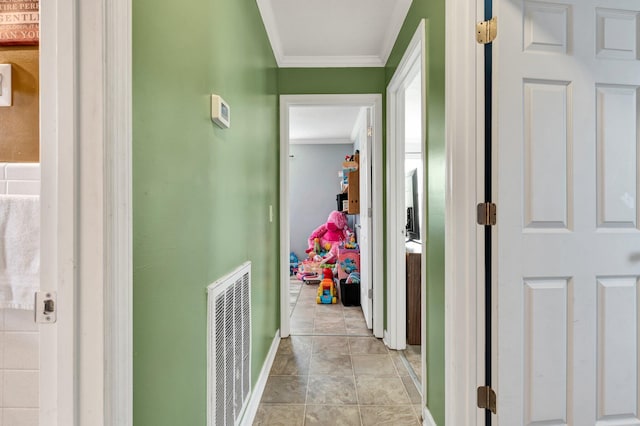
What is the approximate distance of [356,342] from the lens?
2848 mm

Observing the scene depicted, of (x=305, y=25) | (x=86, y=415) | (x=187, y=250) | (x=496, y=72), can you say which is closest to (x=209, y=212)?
(x=187, y=250)

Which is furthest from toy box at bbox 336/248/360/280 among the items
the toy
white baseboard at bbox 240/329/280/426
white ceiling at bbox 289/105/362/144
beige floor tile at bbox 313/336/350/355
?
white ceiling at bbox 289/105/362/144

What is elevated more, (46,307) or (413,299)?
(46,307)

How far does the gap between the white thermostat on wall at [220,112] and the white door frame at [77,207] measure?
57cm

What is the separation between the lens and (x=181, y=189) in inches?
38.9

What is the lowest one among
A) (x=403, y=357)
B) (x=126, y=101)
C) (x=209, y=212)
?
(x=403, y=357)

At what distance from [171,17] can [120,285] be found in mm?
746

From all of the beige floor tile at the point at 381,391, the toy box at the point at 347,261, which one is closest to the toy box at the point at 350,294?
the toy box at the point at 347,261

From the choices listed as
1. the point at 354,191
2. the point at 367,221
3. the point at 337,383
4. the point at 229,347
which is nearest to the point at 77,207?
the point at 229,347

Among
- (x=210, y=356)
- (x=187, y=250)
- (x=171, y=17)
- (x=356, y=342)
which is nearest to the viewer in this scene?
(x=171, y=17)

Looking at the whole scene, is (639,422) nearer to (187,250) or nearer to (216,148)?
(187,250)

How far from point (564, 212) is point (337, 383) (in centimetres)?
167

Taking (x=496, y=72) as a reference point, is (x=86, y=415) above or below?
below

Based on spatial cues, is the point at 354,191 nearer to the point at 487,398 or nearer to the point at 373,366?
the point at 373,366
